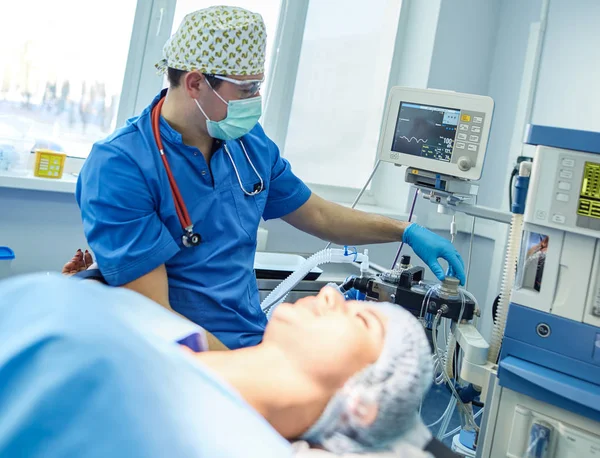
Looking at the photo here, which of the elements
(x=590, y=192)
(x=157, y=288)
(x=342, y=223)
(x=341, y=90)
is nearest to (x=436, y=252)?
(x=342, y=223)

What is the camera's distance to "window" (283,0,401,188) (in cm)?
285

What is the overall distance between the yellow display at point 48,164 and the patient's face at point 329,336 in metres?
1.38

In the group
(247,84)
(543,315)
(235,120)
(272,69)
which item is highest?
(272,69)

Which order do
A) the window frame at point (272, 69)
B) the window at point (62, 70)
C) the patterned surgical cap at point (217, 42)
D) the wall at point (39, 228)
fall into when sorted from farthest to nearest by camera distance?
1. the window frame at point (272, 69)
2. the window at point (62, 70)
3. the wall at point (39, 228)
4. the patterned surgical cap at point (217, 42)

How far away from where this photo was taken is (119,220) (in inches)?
54.1

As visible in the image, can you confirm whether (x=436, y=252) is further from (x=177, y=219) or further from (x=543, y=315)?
(x=177, y=219)

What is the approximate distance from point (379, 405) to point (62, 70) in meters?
1.87

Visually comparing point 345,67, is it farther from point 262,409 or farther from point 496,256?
point 262,409

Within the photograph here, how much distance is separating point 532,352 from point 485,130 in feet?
2.45

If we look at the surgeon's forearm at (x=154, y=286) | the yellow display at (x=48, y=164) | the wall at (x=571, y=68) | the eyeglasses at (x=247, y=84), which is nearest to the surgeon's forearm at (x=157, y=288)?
the surgeon's forearm at (x=154, y=286)

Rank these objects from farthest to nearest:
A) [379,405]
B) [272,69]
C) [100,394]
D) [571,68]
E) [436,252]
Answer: [571,68]
[272,69]
[436,252]
[379,405]
[100,394]

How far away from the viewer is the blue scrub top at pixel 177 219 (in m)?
1.37

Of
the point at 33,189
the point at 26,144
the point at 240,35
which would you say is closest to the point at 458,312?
the point at 240,35

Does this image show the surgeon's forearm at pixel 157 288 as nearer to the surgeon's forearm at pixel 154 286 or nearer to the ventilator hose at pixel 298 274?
the surgeon's forearm at pixel 154 286
